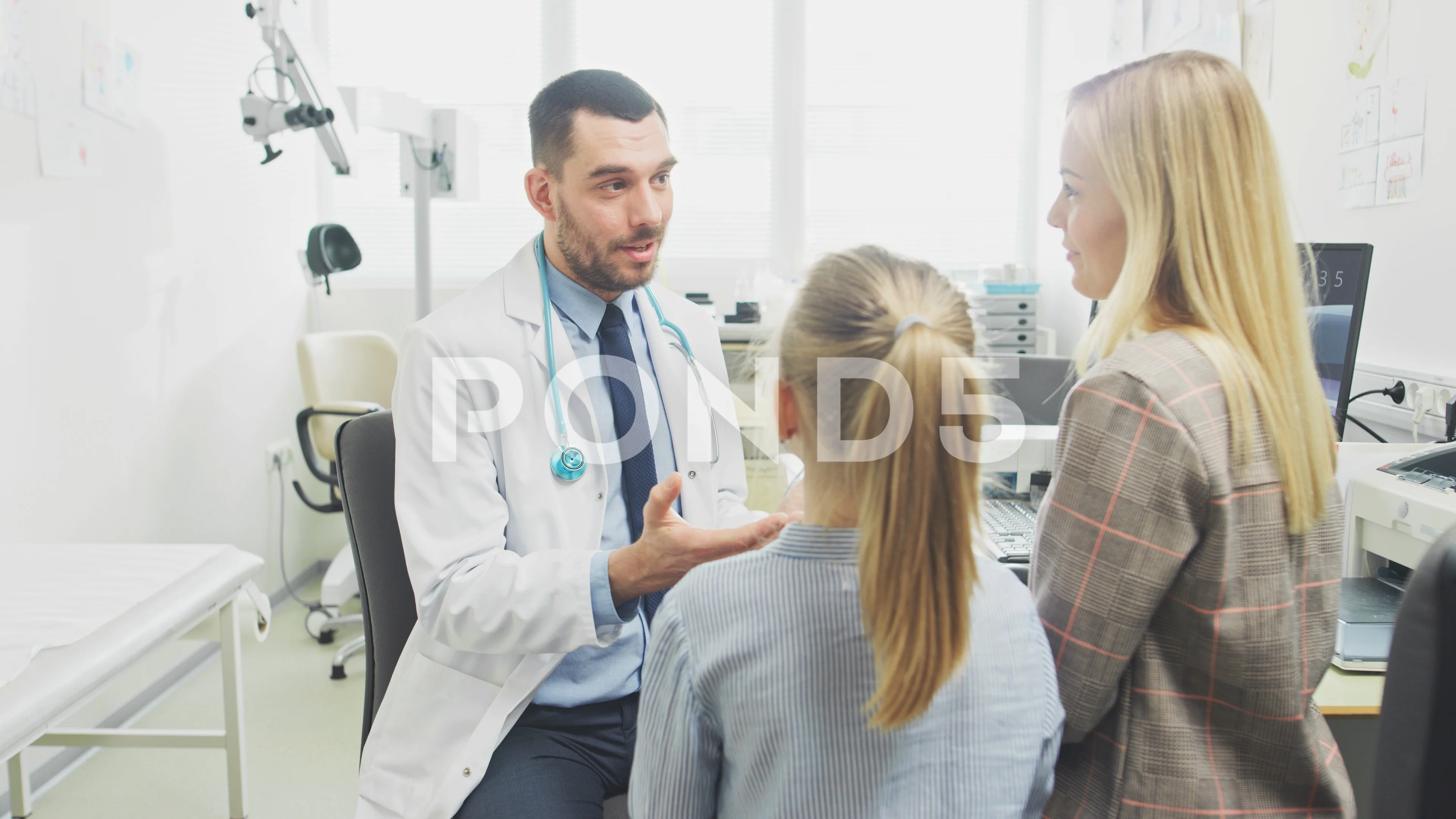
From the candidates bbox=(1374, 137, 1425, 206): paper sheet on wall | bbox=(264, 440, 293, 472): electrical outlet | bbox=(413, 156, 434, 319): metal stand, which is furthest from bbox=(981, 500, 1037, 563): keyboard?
bbox=(264, 440, 293, 472): electrical outlet

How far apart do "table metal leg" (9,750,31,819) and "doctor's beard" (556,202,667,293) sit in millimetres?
1624

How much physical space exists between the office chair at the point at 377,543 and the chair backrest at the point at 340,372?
5.94 ft

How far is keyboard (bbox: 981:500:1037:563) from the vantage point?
51.0 inches

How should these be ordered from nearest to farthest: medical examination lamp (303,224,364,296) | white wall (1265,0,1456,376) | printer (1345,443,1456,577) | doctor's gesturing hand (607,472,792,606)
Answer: doctor's gesturing hand (607,472,792,606), printer (1345,443,1456,577), white wall (1265,0,1456,376), medical examination lamp (303,224,364,296)

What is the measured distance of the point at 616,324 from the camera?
4.46 ft

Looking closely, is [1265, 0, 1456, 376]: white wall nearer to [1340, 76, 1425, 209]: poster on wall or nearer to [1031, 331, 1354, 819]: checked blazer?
[1340, 76, 1425, 209]: poster on wall

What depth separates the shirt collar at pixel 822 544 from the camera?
2.30ft

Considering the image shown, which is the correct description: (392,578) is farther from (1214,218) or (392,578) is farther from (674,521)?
(1214,218)

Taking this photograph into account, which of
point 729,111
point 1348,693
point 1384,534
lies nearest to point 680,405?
point 1348,693

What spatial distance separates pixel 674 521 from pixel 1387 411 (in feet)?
5.38

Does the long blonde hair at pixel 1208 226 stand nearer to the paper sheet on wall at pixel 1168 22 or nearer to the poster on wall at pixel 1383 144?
the poster on wall at pixel 1383 144

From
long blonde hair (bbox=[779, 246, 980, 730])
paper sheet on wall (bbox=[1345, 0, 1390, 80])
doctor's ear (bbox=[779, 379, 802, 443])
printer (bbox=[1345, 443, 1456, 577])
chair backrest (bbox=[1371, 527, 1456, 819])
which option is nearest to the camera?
chair backrest (bbox=[1371, 527, 1456, 819])

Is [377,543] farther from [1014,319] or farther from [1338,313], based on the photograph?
[1014,319]

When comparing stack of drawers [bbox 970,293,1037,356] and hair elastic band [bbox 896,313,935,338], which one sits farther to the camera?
stack of drawers [bbox 970,293,1037,356]
